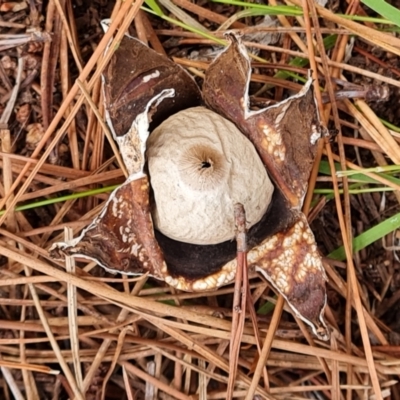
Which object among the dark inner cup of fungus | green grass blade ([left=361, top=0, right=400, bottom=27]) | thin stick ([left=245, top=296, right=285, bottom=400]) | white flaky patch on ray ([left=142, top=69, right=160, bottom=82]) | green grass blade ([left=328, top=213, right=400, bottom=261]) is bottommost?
thin stick ([left=245, top=296, right=285, bottom=400])

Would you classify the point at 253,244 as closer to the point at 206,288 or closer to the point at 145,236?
the point at 206,288

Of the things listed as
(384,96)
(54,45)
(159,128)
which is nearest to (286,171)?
(159,128)

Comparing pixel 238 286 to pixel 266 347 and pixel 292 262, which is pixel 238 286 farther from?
pixel 266 347

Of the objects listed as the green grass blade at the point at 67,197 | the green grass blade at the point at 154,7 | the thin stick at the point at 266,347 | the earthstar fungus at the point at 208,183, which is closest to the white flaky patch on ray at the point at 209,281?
the earthstar fungus at the point at 208,183

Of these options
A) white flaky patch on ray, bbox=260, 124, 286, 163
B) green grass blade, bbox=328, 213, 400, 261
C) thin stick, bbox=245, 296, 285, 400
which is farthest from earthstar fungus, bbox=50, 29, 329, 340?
green grass blade, bbox=328, 213, 400, 261

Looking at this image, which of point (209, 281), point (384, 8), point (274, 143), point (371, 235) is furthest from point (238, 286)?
point (384, 8)

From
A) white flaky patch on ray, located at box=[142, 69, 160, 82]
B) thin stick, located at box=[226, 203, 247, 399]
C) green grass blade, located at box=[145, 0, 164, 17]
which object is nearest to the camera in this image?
thin stick, located at box=[226, 203, 247, 399]

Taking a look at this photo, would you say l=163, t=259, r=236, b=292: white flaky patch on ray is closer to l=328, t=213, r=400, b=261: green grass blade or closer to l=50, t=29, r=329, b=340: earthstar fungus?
l=50, t=29, r=329, b=340: earthstar fungus

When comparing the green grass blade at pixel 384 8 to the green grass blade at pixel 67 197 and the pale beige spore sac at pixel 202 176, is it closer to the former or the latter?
the pale beige spore sac at pixel 202 176

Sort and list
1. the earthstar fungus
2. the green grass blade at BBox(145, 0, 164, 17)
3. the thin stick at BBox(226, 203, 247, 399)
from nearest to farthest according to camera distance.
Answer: the thin stick at BBox(226, 203, 247, 399) < the earthstar fungus < the green grass blade at BBox(145, 0, 164, 17)
